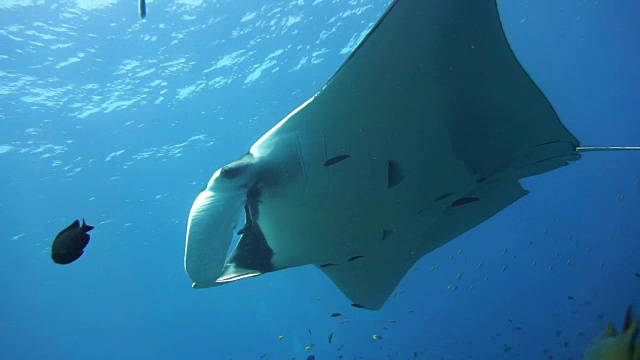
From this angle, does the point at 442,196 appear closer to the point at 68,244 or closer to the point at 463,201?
the point at 463,201

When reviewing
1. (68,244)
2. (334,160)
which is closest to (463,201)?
(334,160)

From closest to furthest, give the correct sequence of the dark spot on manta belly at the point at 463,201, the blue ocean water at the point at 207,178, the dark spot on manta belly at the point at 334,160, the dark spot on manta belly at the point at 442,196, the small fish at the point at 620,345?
1. the small fish at the point at 620,345
2. the dark spot on manta belly at the point at 334,160
3. the dark spot on manta belly at the point at 442,196
4. the dark spot on manta belly at the point at 463,201
5. the blue ocean water at the point at 207,178

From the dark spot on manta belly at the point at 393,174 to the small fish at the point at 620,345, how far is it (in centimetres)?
160

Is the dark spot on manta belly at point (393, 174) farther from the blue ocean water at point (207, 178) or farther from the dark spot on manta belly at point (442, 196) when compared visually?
the blue ocean water at point (207, 178)

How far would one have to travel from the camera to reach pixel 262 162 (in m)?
2.63

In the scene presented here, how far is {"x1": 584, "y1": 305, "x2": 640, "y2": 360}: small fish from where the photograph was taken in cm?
168

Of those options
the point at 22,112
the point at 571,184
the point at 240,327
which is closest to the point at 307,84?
the point at 22,112

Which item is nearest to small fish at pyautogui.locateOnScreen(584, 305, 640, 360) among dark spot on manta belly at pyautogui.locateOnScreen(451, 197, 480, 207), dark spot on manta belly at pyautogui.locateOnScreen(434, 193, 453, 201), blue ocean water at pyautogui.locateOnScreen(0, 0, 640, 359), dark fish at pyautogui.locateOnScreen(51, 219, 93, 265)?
dark spot on manta belly at pyautogui.locateOnScreen(434, 193, 453, 201)

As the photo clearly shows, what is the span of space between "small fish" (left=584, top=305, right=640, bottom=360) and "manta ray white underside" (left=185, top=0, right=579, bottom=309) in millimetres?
1616

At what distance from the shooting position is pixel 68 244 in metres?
3.01

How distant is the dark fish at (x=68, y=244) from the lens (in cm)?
300

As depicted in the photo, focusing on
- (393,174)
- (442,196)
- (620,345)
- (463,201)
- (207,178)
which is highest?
(207,178)

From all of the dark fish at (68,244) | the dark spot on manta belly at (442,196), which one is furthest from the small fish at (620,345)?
the dark fish at (68,244)

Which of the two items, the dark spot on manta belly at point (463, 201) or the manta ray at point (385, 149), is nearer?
the manta ray at point (385, 149)
